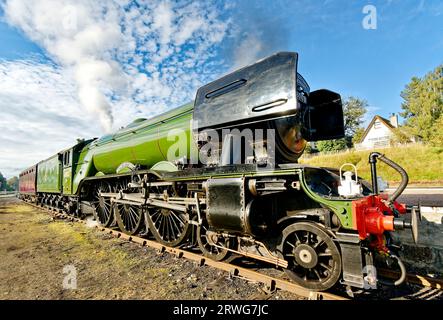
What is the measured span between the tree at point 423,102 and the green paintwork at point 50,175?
113 feet

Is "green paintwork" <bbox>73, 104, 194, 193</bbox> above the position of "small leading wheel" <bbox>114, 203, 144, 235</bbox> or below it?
above

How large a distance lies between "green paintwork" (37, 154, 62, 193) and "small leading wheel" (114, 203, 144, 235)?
21.6 feet

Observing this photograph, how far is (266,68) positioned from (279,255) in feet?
8.99

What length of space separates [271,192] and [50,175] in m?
14.2

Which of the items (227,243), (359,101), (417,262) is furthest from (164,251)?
(359,101)

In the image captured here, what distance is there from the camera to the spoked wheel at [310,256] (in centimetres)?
298

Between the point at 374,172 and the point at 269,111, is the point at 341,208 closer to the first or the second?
the point at 374,172

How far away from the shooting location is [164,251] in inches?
204

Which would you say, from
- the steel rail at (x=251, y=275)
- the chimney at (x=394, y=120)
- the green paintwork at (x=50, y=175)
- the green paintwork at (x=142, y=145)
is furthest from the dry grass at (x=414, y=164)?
the chimney at (x=394, y=120)

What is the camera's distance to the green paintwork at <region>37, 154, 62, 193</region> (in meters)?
11.9

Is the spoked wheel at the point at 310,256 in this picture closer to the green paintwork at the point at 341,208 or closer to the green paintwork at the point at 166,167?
the green paintwork at the point at 341,208

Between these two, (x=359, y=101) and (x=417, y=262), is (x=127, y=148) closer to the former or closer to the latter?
(x=417, y=262)

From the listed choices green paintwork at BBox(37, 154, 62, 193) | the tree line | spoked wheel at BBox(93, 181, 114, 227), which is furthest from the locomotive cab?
the tree line

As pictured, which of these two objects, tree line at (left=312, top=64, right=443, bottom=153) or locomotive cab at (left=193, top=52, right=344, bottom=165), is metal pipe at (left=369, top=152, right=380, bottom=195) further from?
tree line at (left=312, top=64, right=443, bottom=153)
